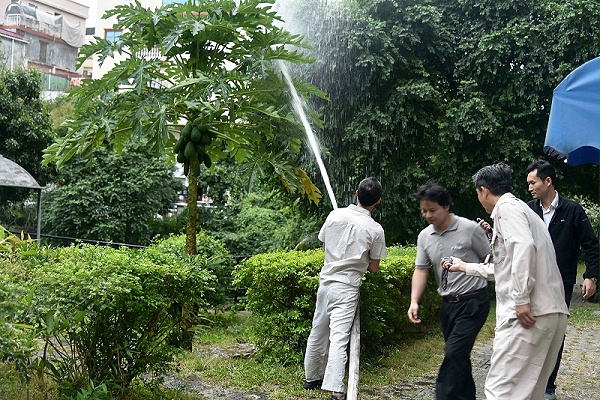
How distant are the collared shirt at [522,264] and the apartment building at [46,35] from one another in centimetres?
3474

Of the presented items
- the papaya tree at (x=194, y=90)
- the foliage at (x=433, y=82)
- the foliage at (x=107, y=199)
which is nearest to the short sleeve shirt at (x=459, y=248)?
the papaya tree at (x=194, y=90)

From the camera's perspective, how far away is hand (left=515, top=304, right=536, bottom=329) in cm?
408

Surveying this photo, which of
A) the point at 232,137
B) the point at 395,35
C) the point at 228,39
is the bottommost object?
the point at 232,137

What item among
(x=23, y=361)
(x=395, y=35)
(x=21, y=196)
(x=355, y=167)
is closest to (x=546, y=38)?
(x=395, y=35)

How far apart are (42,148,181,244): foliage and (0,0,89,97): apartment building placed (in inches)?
664

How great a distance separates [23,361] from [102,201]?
1709cm

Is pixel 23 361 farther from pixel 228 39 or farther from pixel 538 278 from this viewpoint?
pixel 228 39

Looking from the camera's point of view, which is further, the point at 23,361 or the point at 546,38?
the point at 546,38

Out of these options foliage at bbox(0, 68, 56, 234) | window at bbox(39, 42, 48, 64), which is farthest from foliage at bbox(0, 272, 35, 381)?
window at bbox(39, 42, 48, 64)

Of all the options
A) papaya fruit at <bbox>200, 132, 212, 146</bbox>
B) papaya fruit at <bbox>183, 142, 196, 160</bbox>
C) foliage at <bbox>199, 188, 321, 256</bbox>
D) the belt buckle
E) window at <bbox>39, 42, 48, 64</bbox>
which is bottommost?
foliage at <bbox>199, 188, 321, 256</bbox>

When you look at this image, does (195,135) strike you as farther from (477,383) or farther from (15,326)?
(477,383)

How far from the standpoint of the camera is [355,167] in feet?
51.9

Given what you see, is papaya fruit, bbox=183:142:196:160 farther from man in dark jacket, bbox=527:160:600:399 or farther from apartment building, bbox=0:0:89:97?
apartment building, bbox=0:0:89:97

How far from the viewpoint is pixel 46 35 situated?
139 ft
